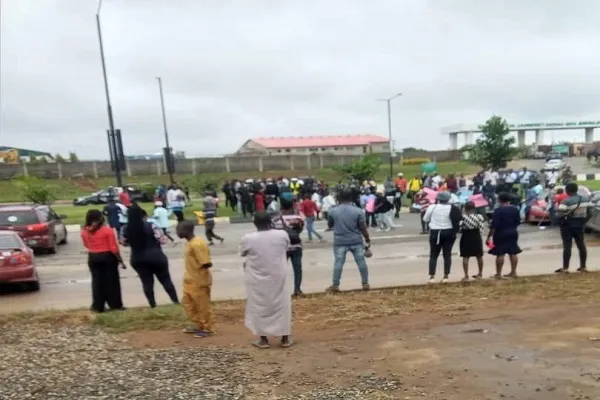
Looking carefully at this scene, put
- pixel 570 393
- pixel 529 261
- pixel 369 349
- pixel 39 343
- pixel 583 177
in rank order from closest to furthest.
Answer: pixel 570 393 < pixel 369 349 < pixel 39 343 < pixel 529 261 < pixel 583 177

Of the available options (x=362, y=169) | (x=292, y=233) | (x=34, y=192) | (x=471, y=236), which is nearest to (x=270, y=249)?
(x=292, y=233)

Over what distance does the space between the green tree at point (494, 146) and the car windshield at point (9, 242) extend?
3623cm

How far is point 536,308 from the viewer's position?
8.72m

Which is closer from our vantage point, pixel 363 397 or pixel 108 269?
pixel 363 397

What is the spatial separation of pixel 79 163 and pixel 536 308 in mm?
63203

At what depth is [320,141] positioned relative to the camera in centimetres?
11250

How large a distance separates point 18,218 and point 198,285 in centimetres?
1201

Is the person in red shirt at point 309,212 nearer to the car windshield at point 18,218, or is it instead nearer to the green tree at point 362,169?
the car windshield at point 18,218

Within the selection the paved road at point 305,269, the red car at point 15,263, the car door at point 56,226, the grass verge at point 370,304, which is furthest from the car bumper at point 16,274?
the car door at point 56,226

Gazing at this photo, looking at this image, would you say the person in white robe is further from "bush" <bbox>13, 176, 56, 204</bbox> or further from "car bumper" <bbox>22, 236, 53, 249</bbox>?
"bush" <bbox>13, 176, 56, 204</bbox>

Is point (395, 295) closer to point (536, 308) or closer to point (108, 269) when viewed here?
point (536, 308)

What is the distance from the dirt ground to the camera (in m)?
5.62

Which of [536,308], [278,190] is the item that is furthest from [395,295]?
[278,190]

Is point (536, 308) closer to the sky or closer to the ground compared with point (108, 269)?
closer to the ground
